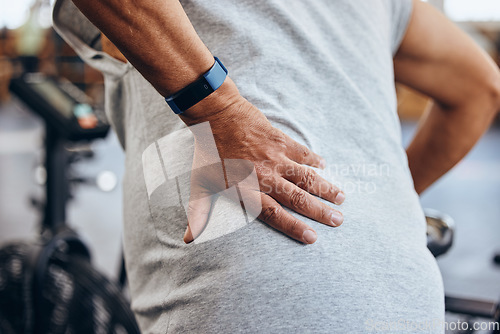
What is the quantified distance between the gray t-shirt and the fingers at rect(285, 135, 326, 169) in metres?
0.02

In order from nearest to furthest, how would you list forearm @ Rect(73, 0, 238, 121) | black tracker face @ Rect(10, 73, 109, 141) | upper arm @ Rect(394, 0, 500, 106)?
1. forearm @ Rect(73, 0, 238, 121)
2. upper arm @ Rect(394, 0, 500, 106)
3. black tracker face @ Rect(10, 73, 109, 141)

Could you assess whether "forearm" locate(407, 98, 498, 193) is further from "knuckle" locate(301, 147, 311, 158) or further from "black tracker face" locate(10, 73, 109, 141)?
"black tracker face" locate(10, 73, 109, 141)

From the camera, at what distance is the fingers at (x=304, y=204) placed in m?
0.47

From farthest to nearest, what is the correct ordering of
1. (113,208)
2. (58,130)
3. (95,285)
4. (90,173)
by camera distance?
(90,173) < (113,208) < (58,130) < (95,285)

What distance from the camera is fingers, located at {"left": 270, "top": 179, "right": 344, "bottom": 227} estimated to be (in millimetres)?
472

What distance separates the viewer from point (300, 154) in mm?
496

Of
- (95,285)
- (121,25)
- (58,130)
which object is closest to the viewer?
(121,25)

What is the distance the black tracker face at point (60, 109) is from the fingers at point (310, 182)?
118 cm

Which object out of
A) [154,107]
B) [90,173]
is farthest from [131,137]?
[90,173]

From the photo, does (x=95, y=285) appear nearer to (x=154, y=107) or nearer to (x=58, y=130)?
(x=58, y=130)

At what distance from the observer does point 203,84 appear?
0.46 m

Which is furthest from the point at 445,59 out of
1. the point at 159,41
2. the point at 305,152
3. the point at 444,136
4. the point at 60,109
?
the point at 60,109

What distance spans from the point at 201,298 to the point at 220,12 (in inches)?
12.7

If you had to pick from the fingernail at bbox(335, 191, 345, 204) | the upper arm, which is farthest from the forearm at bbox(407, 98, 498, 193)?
the fingernail at bbox(335, 191, 345, 204)
